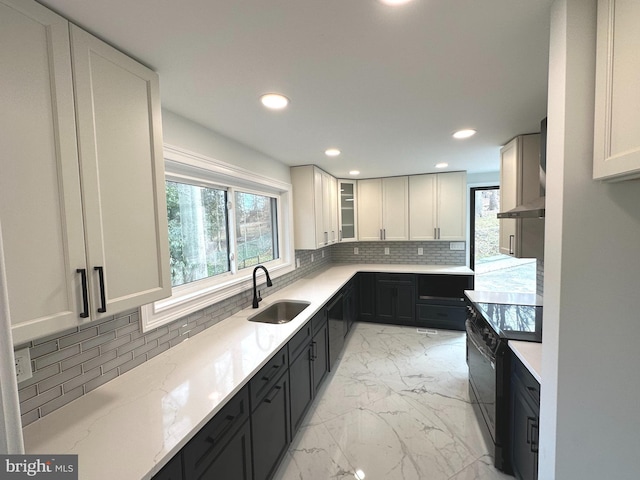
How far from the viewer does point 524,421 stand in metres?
1.50

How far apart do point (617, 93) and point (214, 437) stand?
1862 millimetres

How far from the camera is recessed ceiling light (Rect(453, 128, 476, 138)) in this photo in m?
2.28

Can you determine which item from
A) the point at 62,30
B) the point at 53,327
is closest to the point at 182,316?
the point at 53,327

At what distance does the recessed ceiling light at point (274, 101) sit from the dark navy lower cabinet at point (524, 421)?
1.97 m

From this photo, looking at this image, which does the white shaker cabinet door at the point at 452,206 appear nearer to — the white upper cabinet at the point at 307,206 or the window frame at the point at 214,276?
the white upper cabinet at the point at 307,206

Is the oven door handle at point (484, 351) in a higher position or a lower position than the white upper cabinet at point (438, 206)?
lower

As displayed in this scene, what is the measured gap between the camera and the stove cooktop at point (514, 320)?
1725 mm

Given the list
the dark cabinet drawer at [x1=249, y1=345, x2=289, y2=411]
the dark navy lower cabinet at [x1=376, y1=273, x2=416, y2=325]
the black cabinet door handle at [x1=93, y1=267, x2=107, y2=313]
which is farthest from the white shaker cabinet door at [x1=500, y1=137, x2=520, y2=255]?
the black cabinet door handle at [x1=93, y1=267, x2=107, y2=313]

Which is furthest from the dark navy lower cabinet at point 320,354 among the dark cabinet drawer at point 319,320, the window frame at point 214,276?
the window frame at point 214,276

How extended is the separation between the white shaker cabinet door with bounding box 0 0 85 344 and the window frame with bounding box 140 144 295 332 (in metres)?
0.64

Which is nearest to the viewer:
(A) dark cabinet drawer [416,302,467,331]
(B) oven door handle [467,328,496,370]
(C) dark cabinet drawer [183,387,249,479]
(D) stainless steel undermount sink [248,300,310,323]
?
(C) dark cabinet drawer [183,387,249,479]

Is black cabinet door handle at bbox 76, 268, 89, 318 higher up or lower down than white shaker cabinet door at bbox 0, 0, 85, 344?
lower down

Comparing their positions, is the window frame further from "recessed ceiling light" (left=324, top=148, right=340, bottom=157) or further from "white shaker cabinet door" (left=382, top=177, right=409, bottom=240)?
"white shaker cabinet door" (left=382, top=177, right=409, bottom=240)

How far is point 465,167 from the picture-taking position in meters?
3.84
